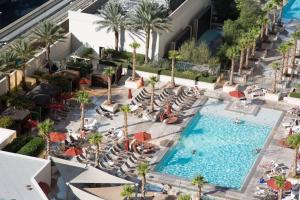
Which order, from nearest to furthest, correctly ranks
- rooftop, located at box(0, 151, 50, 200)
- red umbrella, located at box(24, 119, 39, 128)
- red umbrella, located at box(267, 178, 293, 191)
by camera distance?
rooftop, located at box(0, 151, 50, 200) → red umbrella, located at box(267, 178, 293, 191) → red umbrella, located at box(24, 119, 39, 128)

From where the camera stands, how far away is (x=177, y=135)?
57.3m

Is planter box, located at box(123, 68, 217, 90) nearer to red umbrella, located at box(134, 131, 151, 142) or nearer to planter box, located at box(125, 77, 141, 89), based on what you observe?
planter box, located at box(125, 77, 141, 89)

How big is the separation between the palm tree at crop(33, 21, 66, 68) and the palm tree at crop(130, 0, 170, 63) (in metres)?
7.82

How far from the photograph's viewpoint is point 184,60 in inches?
2694

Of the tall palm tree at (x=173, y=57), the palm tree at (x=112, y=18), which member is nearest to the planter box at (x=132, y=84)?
the tall palm tree at (x=173, y=57)

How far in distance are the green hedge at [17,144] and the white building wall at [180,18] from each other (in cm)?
2226

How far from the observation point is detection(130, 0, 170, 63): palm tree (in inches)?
2628

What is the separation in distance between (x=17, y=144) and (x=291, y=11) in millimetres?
55198

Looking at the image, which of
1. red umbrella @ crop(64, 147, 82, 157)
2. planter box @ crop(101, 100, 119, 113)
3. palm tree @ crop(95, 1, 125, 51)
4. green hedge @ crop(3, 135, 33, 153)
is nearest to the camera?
green hedge @ crop(3, 135, 33, 153)

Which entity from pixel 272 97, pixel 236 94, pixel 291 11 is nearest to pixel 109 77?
pixel 236 94

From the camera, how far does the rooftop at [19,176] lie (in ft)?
141

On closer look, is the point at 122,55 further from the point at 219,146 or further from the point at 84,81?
the point at 219,146

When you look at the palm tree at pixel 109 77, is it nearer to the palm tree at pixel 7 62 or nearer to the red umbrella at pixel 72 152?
the palm tree at pixel 7 62

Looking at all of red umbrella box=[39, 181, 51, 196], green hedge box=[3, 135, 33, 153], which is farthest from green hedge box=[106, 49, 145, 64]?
red umbrella box=[39, 181, 51, 196]
